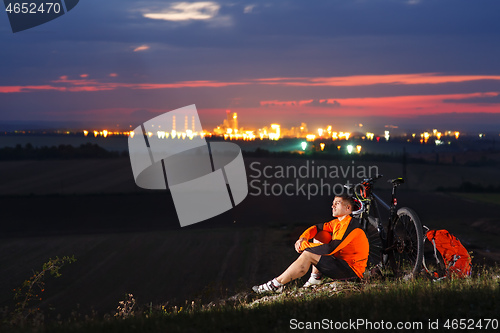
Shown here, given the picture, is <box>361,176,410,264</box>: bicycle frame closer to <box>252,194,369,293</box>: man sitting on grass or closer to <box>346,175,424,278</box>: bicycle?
<box>346,175,424,278</box>: bicycle

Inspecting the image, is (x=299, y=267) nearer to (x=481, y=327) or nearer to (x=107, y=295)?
(x=481, y=327)

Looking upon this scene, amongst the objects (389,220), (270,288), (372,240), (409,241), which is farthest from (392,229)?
(270,288)

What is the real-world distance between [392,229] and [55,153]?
100 m

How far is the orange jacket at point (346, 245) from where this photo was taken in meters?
7.10

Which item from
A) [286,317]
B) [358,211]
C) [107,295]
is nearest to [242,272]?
[107,295]

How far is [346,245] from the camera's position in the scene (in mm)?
7117

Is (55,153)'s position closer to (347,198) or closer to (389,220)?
(389,220)

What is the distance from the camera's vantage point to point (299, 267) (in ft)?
23.1

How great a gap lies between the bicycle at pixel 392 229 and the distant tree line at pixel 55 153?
93116mm

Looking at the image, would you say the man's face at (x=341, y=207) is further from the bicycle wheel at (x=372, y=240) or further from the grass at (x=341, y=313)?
the grass at (x=341, y=313)

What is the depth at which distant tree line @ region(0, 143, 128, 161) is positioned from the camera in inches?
3885

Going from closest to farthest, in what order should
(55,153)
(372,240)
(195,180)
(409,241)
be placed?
1. (409,241)
2. (372,240)
3. (195,180)
4. (55,153)

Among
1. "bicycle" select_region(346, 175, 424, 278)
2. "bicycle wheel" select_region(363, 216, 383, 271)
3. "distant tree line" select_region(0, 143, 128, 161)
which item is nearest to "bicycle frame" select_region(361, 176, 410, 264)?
"bicycle" select_region(346, 175, 424, 278)

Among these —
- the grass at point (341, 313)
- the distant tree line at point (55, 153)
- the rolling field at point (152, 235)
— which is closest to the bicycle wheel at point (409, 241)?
the grass at point (341, 313)
